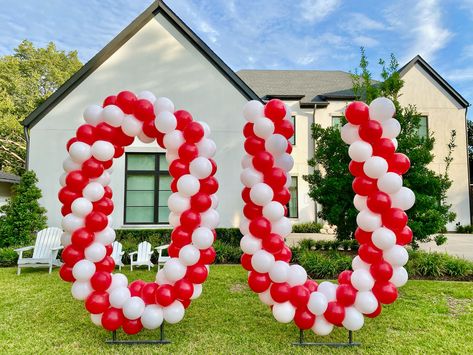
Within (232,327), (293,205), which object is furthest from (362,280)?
(293,205)

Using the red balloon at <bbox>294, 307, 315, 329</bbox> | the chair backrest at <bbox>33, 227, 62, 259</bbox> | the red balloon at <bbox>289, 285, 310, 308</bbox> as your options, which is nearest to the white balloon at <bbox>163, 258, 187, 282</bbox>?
the red balloon at <bbox>289, 285, 310, 308</bbox>

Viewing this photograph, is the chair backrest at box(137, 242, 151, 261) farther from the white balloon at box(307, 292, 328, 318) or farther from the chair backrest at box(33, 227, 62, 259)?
the white balloon at box(307, 292, 328, 318)

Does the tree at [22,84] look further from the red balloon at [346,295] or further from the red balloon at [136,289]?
the red balloon at [346,295]

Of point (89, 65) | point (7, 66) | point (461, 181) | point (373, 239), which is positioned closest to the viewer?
point (373, 239)

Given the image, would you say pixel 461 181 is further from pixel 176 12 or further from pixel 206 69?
pixel 176 12

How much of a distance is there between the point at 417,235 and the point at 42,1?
9567 mm

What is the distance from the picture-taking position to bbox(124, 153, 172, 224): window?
9.99 m

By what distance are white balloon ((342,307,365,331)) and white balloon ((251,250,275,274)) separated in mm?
938

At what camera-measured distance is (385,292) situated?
3.33 metres

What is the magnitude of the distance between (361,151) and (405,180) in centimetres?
433

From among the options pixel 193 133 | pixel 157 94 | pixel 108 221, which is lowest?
pixel 108 221

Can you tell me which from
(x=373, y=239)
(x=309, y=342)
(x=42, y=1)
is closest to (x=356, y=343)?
(x=309, y=342)

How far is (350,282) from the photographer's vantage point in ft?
11.5

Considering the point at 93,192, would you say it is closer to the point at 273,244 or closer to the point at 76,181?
the point at 76,181
